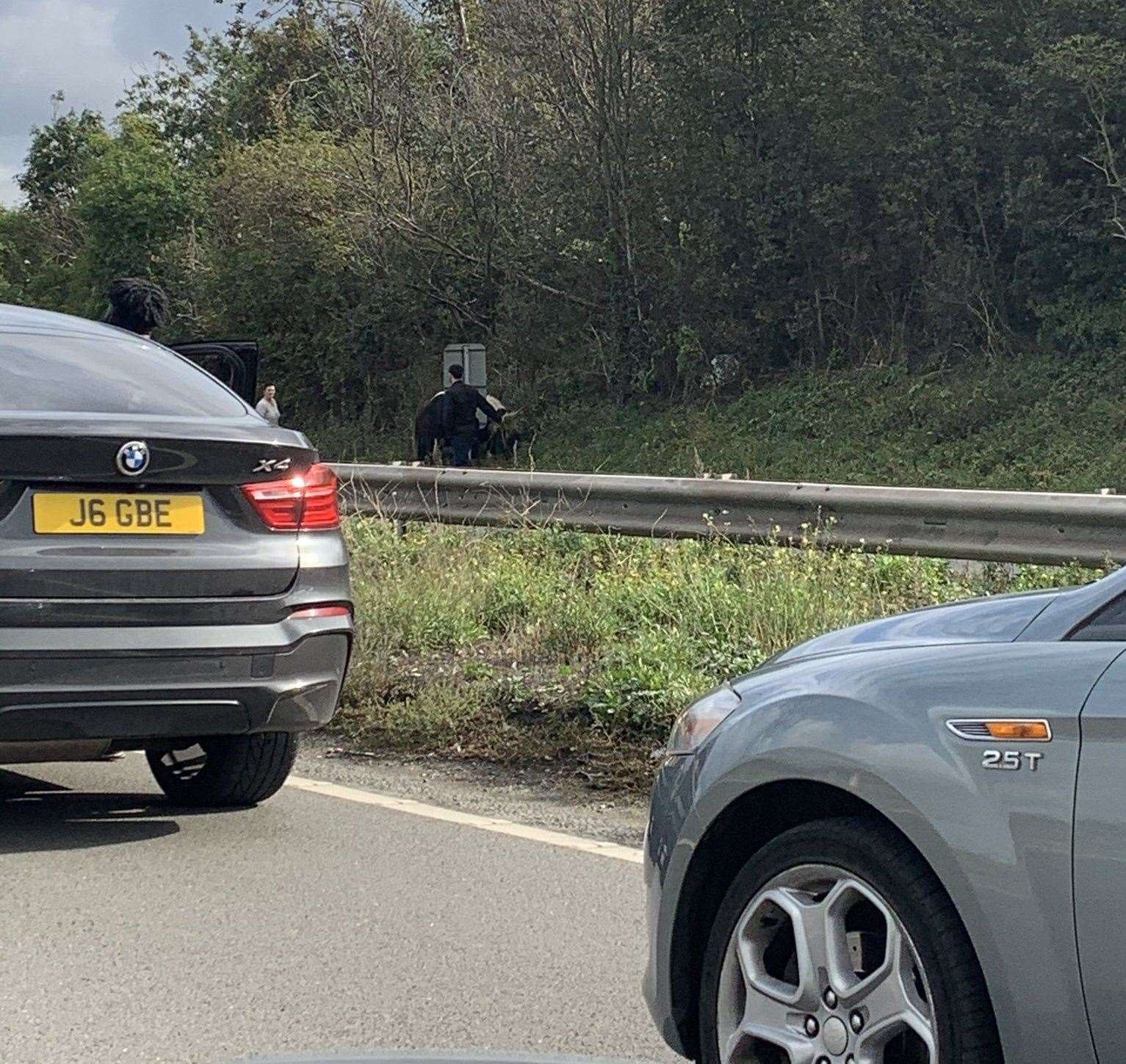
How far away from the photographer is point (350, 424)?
121 feet

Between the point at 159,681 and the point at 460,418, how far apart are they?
20928mm

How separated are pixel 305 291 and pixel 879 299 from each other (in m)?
12.6

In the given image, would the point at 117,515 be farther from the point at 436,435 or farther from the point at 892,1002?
the point at 436,435

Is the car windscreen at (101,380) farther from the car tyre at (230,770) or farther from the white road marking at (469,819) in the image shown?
the white road marking at (469,819)

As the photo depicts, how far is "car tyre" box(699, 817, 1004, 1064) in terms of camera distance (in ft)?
9.70

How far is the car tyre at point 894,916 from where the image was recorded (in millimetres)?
2957

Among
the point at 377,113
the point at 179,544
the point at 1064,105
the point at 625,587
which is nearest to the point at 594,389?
the point at 377,113

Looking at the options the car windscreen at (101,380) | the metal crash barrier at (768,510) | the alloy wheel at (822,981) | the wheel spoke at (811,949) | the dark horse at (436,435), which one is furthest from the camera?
the dark horse at (436,435)

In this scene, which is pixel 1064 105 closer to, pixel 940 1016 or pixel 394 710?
pixel 394 710

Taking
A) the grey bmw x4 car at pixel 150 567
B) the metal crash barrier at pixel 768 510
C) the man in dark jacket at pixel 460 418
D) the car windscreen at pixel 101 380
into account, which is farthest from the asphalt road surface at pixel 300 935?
the man in dark jacket at pixel 460 418

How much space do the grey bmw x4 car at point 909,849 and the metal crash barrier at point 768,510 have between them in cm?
445

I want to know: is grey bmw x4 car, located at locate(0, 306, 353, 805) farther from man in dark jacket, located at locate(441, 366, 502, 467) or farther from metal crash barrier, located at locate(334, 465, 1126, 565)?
man in dark jacket, located at locate(441, 366, 502, 467)

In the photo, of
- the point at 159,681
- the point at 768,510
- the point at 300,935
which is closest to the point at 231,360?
the point at 768,510

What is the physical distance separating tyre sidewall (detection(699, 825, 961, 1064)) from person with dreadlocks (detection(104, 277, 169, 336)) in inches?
264
